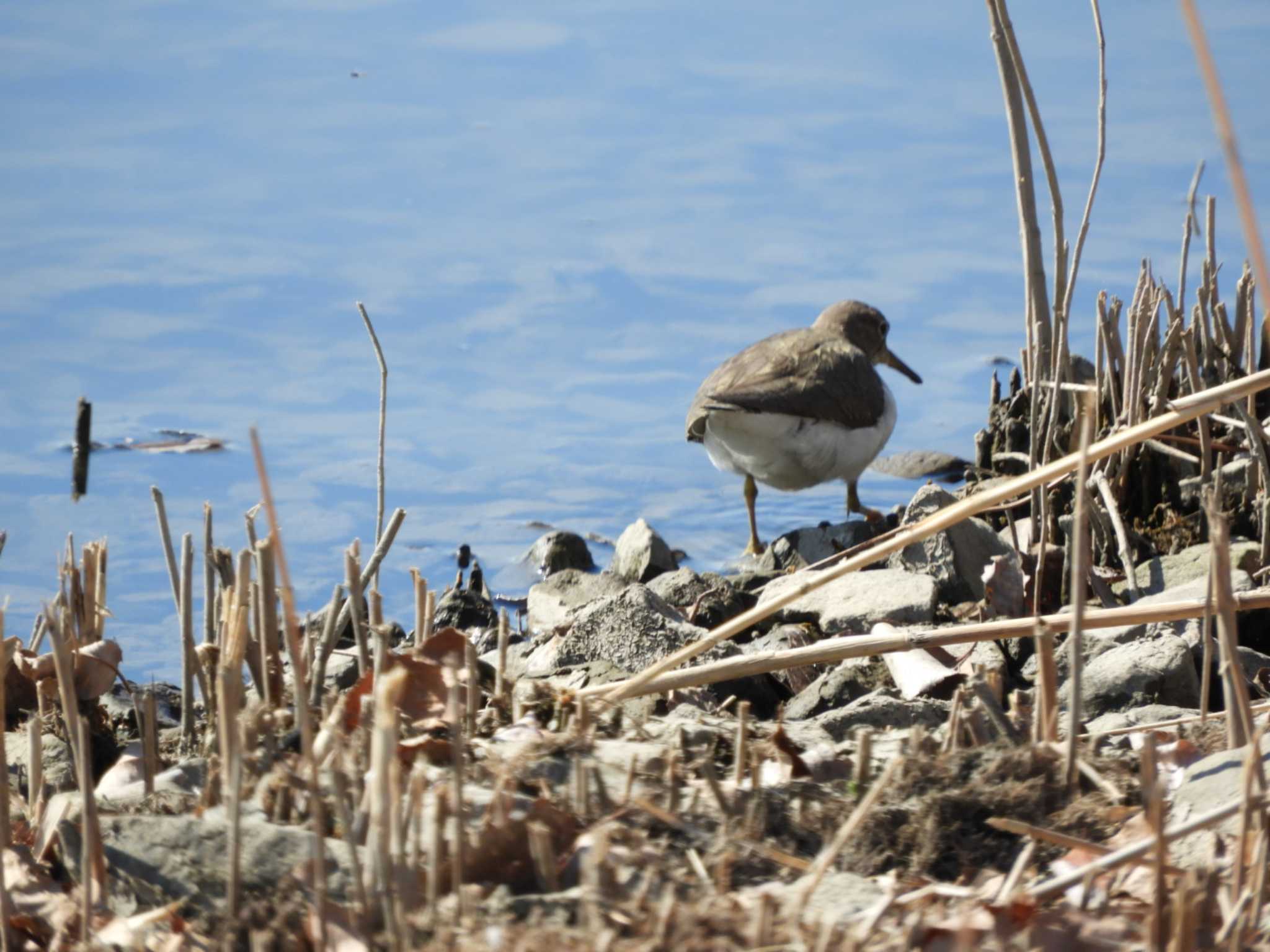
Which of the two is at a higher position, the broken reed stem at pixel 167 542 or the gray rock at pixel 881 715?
the broken reed stem at pixel 167 542

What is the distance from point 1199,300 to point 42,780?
4.00 m

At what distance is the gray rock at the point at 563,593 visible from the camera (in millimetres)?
5492

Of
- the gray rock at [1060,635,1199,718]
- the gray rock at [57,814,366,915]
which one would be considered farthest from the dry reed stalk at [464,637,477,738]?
the gray rock at [1060,635,1199,718]

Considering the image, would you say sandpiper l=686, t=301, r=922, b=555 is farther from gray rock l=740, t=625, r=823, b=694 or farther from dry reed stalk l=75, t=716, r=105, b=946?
dry reed stalk l=75, t=716, r=105, b=946

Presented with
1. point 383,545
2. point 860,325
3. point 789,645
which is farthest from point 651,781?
point 860,325

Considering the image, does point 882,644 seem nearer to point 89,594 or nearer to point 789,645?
point 789,645

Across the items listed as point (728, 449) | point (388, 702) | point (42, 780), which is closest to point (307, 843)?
point (388, 702)

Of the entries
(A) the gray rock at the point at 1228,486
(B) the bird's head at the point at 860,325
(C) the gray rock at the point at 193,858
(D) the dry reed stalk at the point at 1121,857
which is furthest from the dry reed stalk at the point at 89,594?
(B) the bird's head at the point at 860,325

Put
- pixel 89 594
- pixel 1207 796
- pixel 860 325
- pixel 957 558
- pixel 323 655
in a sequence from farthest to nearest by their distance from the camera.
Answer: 1. pixel 860 325
2. pixel 957 558
3. pixel 89 594
4. pixel 323 655
5. pixel 1207 796

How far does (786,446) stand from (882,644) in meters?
4.70

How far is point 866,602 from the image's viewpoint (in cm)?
447

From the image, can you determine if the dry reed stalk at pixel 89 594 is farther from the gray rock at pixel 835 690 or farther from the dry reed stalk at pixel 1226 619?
the dry reed stalk at pixel 1226 619

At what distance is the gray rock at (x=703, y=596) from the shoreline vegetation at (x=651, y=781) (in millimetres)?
840

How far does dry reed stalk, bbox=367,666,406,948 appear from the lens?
165cm
